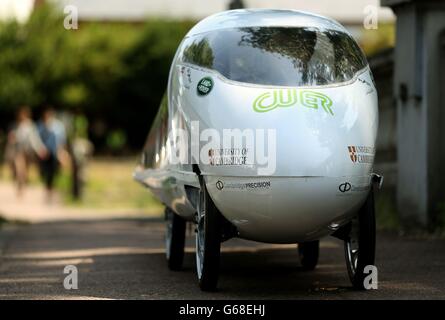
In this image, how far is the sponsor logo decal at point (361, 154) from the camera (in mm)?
8367

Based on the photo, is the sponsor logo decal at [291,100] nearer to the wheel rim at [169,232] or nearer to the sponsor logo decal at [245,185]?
the sponsor logo decal at [245,185]

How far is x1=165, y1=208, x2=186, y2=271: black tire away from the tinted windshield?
2.32m

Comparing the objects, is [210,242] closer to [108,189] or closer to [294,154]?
[294,154]

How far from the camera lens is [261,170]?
8250 mm

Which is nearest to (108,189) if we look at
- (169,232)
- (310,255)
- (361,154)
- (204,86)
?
(169,232)

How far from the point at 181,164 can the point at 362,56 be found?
166 cm

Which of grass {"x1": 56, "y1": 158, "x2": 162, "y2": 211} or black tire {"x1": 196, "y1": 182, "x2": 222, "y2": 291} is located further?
grass {"x1": 56, "y1": 158, "x2": 162, "y2": 211}

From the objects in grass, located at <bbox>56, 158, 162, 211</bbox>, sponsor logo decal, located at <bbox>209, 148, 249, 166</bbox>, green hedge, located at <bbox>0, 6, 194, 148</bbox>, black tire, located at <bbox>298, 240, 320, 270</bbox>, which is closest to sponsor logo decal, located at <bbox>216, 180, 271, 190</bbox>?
sponsor logo decal, located at <bbox>209, 148, 249, 166</bbox>

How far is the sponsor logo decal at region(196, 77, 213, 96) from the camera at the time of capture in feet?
28.8

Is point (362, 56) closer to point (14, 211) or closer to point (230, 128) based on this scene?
point (230, 128)

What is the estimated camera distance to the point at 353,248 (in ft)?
30.2

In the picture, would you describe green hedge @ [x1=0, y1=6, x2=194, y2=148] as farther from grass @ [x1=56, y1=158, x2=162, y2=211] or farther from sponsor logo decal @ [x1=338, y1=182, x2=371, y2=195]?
sponsor logo decal @ [x1=338, y1=182, x2=371, y2=195]

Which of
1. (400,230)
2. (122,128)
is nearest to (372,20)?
(400,230)

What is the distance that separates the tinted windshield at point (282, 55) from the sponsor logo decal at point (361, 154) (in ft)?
1.82
